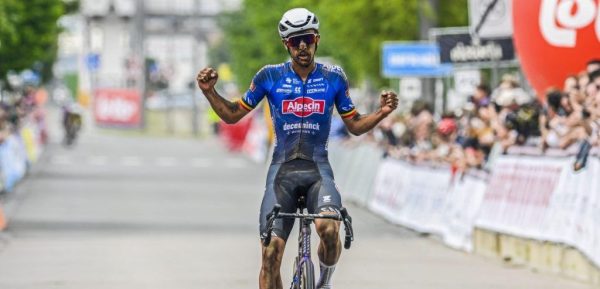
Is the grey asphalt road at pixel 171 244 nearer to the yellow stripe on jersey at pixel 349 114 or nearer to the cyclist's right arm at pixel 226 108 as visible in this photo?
the yellow stripe on jersey at pixel 349 114

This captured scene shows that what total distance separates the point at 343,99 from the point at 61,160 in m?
39.3

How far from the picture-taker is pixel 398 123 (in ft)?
99.4

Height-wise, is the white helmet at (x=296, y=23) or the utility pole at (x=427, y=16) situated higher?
the white helmet at (x=296, y=23)

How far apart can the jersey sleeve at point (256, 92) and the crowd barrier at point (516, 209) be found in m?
5.09

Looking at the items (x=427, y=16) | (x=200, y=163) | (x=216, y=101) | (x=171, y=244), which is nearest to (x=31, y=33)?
(x=427, y=16)

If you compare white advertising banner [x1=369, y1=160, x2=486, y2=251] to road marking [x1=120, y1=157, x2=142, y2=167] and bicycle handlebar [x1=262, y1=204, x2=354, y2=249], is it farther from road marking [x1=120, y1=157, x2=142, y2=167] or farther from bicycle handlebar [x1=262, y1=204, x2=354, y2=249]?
road marking [x1=120, y1=157, x2=142, y2=167]

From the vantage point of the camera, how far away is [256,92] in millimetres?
11648

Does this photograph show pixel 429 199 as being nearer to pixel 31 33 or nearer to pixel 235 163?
pixel 31 33

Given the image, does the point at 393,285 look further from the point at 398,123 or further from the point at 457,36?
the point at 398,123

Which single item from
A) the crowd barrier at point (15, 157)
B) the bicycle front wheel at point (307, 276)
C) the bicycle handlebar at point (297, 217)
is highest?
the bicycle handlebar at point (297, 217)

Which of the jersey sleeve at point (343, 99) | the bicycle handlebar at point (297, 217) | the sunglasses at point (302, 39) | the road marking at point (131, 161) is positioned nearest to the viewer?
the bicycle handlebar at point (297, 217)

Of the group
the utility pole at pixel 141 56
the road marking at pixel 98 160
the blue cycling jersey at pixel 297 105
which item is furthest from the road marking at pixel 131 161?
the blue cycling jersey at pixel 297 105

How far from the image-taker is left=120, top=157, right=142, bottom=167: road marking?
160 feet

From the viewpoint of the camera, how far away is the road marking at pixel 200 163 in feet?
160
